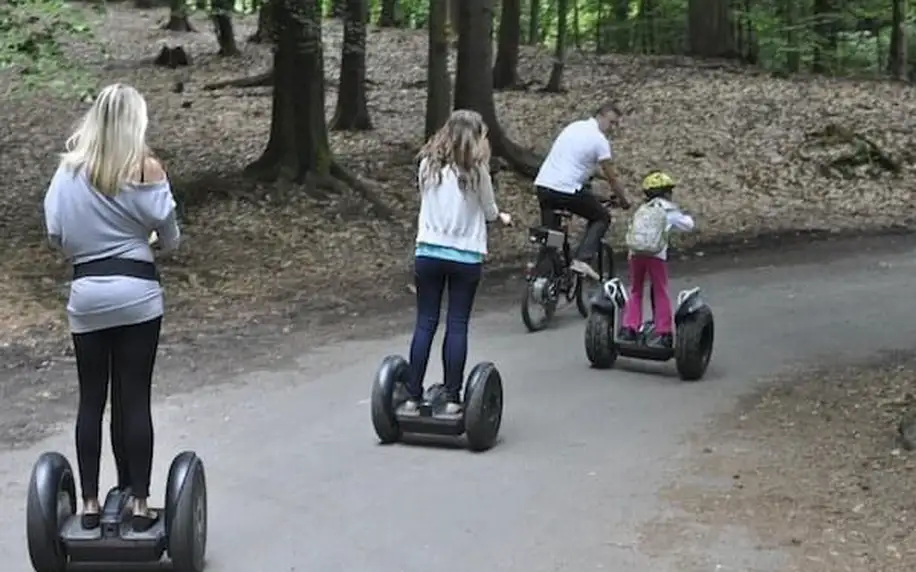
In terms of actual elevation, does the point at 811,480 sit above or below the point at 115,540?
below

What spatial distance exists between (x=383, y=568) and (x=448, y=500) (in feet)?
3.47

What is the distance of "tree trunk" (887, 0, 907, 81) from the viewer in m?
28.1

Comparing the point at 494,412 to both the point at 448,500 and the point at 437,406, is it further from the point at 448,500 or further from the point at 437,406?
the point at 448,500

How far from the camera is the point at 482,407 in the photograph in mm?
7453

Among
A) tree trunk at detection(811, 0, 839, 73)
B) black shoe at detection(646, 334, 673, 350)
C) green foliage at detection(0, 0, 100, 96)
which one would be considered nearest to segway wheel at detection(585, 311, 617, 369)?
black shoe at detection(646, 334, 673, 350)

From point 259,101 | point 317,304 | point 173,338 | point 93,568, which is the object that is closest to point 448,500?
point 93,568

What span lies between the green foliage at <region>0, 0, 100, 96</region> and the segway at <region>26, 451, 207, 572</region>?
7026mm

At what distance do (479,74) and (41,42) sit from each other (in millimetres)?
7742

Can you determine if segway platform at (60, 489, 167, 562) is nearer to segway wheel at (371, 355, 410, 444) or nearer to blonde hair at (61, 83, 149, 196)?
blonde hair at (61, 83, 149, 196)

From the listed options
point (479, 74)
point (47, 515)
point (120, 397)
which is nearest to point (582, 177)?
point (120, 397)

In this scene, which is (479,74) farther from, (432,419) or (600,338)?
(432,419)

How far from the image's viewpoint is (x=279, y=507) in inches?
257

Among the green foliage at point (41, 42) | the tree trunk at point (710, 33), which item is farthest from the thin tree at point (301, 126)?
the tree trunk at point (710, 33)

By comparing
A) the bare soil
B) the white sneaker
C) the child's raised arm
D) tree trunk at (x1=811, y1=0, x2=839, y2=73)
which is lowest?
the bare soil
